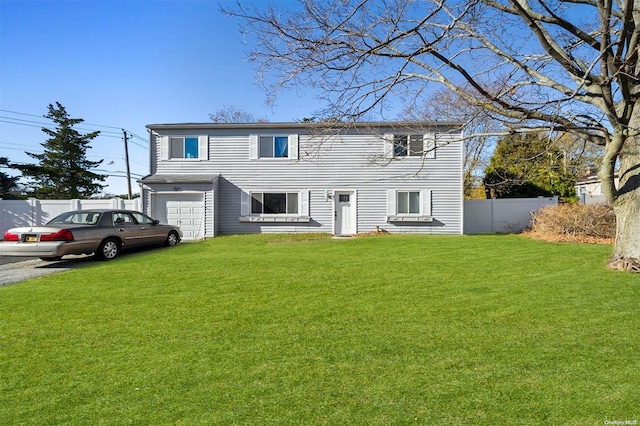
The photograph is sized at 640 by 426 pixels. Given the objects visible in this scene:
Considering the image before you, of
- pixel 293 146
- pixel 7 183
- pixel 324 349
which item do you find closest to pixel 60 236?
pixel 324 349

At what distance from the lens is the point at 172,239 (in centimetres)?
1303

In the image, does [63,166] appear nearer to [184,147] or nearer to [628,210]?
[184,147]

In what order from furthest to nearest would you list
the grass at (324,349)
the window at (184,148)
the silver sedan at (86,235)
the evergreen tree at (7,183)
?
the evergreen tree at (7,183), the window at (184,148), the silver sedan at (86,235), the grass at (324,349)

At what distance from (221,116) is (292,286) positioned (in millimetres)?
28755

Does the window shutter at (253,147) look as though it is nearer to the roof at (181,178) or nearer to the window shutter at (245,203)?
the window shutter at (245,203)

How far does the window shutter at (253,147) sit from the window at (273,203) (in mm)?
1725

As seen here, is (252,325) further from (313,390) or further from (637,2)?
(637,2)

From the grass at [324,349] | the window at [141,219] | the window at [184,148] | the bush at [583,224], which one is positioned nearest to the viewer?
the grass at [324,349]

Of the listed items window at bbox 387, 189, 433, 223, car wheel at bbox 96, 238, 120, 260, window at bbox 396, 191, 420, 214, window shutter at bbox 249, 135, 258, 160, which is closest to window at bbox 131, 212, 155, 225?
car wheel at bbox 96, 238, 120, 260

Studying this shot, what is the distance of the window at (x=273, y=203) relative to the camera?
17.0 meters

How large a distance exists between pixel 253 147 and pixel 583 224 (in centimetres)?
1371

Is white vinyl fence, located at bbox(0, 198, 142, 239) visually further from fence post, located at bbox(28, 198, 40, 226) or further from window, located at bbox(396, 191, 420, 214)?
window, located at bbox(396, 191, 420, 214)

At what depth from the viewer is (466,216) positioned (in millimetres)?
18359

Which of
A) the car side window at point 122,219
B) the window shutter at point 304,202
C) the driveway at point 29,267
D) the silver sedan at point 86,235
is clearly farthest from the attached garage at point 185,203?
the driveway at point 29,267
